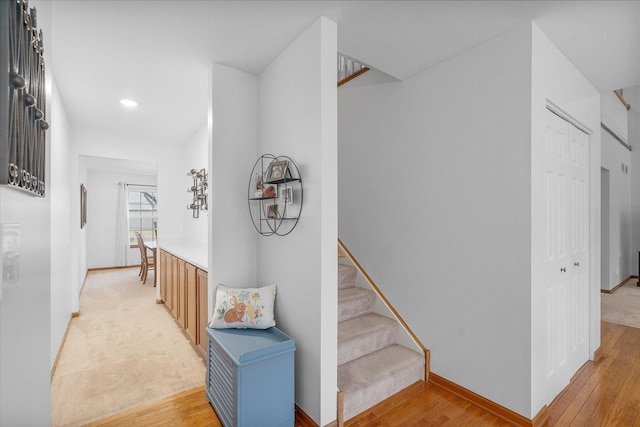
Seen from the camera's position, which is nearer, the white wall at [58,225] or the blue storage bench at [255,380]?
the blue storage bench at [255,380]

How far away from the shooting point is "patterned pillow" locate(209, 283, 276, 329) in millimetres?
2170

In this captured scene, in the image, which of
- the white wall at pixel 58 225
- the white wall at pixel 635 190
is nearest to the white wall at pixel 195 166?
the white wall at pixel 58 225

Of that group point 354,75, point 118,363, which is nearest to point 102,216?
point 118,363

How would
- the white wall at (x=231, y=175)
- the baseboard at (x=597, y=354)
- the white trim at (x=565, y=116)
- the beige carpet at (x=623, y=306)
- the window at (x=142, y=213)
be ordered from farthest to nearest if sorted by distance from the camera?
the window at (x=142, y=213), the beige carpet at (x=623, y=306), the baseboard at (x=597, y=354), the white wall at (x=231, y=175), the white trim at (x=565, y=116)

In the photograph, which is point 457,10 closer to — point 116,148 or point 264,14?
point 264,14

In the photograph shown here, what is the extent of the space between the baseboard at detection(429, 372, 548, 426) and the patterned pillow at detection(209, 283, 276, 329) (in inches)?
53.4

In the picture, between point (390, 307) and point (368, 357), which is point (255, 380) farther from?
point (390, 307)

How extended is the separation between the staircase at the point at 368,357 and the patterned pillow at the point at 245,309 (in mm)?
612

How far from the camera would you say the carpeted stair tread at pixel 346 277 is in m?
3.06

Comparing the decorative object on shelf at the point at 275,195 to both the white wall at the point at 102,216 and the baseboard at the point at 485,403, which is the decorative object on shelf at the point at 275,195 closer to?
the baseboard at the point at 485,403

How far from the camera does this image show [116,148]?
4.37 metres

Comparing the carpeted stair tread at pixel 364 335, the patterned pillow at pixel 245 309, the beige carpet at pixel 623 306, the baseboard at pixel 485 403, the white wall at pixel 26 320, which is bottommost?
the beige carpet at pixel 623 306

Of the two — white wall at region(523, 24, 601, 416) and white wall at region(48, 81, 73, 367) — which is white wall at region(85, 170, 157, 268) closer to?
white wall at region(48, 81, 73, 367)

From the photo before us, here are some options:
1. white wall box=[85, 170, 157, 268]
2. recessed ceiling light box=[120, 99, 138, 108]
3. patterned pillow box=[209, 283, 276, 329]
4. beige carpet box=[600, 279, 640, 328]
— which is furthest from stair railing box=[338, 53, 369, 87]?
white wall box=[85, 170, 157, 268]
